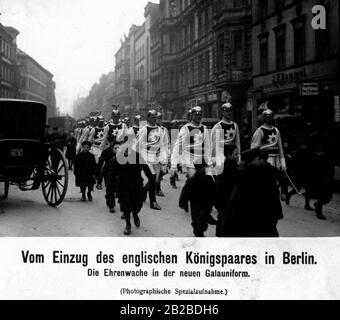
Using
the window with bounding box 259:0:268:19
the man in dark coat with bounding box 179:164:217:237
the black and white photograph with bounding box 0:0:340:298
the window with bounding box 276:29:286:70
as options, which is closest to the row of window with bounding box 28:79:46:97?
the black and white photograph with bounding box 0:0:340:298

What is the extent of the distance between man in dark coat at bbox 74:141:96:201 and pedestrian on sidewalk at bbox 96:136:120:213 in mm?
289

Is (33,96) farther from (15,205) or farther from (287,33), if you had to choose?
(287,33)

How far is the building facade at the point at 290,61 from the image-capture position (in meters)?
9.45

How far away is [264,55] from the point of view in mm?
12898

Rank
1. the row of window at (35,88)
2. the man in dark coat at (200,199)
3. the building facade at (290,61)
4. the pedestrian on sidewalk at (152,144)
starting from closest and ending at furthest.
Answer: the man in dark coat at (200,199) → the pedestrian on sidewalk at (152,144) → the row of window at (35,88) → the building facade at (290,61)

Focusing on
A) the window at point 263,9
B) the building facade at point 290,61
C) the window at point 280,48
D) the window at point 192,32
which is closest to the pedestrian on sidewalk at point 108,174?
the window at point 192,32

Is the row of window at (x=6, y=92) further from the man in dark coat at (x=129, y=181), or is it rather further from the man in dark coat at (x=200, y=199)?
the man in dark coat at (x=200, y=199)

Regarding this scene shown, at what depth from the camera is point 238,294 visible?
140 inches

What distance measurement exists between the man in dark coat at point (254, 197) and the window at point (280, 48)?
9.57 m

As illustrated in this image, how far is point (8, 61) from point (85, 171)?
9.07ft

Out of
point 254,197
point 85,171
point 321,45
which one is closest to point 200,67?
point 321,45

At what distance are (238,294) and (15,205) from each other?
4.39 metres

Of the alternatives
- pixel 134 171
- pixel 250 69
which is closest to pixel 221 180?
pixel 134 171
